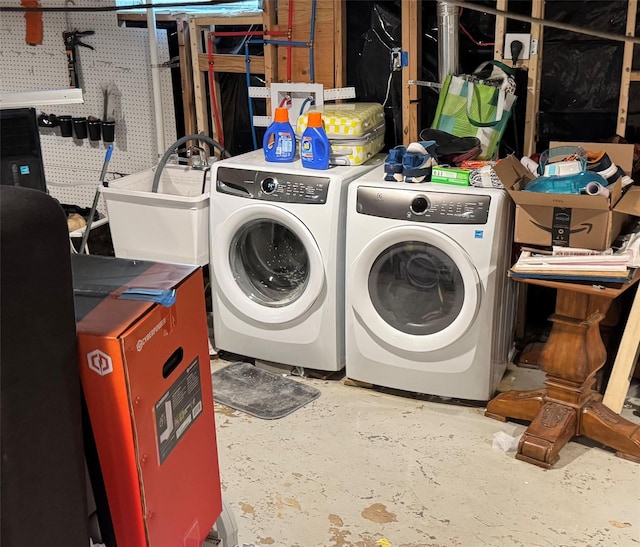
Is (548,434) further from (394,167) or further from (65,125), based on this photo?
(65,125)

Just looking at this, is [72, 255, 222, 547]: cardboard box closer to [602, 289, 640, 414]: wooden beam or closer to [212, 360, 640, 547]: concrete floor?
[212, 360, 640, 547]: concrete floor

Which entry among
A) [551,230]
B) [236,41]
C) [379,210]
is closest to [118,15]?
[236,41]

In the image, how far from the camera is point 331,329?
2982 mm

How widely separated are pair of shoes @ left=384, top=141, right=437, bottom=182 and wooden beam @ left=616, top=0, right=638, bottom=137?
83 cm

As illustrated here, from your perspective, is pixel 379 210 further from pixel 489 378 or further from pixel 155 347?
pixel 155 347

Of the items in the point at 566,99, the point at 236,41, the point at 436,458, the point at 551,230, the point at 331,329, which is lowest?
the point at 436,458

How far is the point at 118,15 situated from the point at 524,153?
7.85 feet

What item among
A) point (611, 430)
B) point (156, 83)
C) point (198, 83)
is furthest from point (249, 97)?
point (611, 430)

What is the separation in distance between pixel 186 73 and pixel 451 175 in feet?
5.96

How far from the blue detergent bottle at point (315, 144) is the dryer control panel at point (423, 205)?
28cm

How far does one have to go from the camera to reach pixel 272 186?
292 centimetres

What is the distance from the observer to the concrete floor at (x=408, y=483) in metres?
2.12

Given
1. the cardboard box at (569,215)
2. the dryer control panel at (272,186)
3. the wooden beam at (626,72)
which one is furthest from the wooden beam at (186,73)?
the wooden beam at (626,72)

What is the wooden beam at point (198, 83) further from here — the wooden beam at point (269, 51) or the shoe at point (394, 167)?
the shoe at point (394, 167)
